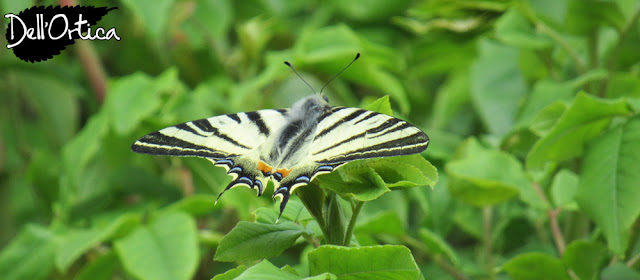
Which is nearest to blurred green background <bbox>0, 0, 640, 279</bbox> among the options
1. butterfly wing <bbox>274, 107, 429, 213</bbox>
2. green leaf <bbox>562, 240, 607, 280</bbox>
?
green leaf <bbox>562, 240, 607, 280</bbox>

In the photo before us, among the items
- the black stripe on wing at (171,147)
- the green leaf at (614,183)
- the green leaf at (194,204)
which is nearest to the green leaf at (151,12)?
the green leaf at (194,204)

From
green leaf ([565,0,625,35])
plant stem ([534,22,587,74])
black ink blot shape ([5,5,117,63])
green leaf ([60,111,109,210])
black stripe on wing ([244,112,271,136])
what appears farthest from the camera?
black ink blot shape ([5,5,117,63])

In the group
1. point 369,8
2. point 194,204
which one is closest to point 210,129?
point 194,204

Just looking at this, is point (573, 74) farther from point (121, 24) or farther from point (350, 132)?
point (121, 24)

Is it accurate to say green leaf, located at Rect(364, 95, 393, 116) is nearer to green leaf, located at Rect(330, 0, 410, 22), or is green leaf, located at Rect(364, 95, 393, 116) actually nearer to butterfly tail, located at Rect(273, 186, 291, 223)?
butterfly tail, located at Rect(273, 186, 291, 223)

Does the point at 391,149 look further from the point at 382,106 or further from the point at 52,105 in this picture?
the point at 52,105
